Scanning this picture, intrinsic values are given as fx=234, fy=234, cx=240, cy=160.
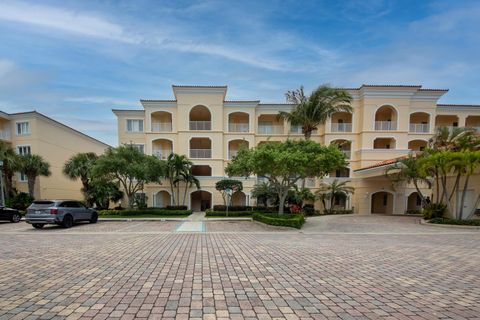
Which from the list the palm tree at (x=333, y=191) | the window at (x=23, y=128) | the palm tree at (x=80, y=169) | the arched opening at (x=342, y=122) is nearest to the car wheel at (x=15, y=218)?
the palm tree at (x=80, y=169)

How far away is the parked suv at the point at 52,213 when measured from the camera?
505 inches

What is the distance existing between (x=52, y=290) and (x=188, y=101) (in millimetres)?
23456

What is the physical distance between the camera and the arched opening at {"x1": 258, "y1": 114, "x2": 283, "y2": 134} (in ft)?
90.3

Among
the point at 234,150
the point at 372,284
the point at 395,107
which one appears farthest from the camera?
the point at 234,150

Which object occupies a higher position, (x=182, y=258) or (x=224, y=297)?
(x=224, y=297)

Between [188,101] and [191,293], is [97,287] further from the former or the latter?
[188,101]

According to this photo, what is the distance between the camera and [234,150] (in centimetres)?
2784

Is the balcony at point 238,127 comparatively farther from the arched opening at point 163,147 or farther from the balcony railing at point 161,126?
the arched opening at point 163,147

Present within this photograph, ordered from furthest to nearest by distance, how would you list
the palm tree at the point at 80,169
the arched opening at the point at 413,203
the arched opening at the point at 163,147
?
the arched opening at the point at 163,147 → the arched opening at the point at 413,203 → the palm tree at the point at 80,169

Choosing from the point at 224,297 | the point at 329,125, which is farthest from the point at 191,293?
the point at 329,125

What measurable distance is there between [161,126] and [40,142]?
1294cm

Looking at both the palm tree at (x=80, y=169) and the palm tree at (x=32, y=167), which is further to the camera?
the palm tree at (x=80, y=169)

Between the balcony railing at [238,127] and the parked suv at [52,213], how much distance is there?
16.9 metres

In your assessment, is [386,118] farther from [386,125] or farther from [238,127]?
[238,127]
